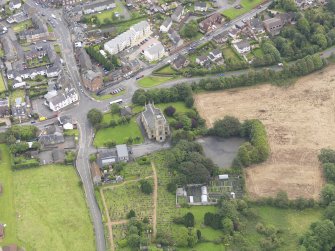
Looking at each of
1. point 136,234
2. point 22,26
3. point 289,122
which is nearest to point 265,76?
point 289,122

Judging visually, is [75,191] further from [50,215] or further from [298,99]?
[298,99]

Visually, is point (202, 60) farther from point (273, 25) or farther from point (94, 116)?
point (94, 116)

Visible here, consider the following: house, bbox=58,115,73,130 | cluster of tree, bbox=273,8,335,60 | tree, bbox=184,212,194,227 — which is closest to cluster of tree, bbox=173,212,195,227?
tree, bbox=184,212,194,227

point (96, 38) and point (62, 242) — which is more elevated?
point (96, 38)

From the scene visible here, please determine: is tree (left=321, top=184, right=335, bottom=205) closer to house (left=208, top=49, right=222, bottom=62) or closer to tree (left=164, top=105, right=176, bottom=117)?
tree (left=164, top=105, right=176, bottom=117)

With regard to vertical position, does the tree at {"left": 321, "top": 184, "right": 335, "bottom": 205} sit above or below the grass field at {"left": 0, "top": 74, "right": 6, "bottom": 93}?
below

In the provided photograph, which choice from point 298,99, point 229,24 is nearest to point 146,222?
point 298,99
